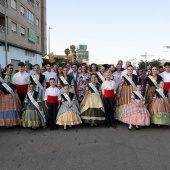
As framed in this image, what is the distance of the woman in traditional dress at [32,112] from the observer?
571 centimetres

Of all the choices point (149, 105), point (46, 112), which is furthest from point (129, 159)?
point (46, 112)

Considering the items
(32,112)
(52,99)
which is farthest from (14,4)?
(32,112)

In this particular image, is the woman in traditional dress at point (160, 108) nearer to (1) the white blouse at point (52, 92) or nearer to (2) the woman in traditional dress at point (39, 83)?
(1) the white blouse at point (52, 92)

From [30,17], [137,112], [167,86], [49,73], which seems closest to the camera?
[137,112]

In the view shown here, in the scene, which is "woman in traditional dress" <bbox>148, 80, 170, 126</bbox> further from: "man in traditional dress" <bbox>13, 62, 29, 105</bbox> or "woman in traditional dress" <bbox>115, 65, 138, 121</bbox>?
"man in traditional dress" <bbox>13, 62, 29, 105</bbox>

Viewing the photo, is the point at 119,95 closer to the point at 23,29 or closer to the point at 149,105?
the point at 149,105

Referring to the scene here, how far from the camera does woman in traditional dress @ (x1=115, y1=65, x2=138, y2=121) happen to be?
638 centimetres

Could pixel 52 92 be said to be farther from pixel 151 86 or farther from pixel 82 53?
pixel 82 53

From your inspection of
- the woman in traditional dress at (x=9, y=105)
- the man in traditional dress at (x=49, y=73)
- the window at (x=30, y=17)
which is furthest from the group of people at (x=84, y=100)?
the window at (x=30, y=17)

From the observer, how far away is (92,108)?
605 centimetres

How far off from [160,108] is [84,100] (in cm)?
205

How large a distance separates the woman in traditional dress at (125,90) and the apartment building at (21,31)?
1400cm

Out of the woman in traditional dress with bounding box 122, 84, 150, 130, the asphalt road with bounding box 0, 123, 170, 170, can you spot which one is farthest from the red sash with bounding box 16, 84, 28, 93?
the woman in traditional dress with bounding box 122, 84, 150, 130

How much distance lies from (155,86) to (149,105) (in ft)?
1.85
